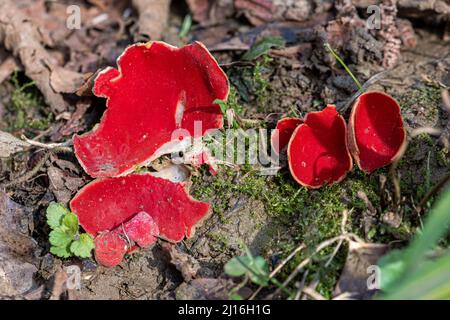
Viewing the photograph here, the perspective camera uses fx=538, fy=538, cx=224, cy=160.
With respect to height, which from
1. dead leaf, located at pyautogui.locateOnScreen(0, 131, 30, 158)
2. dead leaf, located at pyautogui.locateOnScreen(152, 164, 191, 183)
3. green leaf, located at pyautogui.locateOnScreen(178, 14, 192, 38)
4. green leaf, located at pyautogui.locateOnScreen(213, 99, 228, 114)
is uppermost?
green leaf, located at pyautogui.locateOnScreen(213, 99, 228, 114)

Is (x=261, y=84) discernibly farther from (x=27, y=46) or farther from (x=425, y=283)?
(x=425, y=283)

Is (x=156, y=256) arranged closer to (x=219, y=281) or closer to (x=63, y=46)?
(x=219, y=281)

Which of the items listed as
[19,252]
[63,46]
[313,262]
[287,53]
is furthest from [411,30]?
[19,252]

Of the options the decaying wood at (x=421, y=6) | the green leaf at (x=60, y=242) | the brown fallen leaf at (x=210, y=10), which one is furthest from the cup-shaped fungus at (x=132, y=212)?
the decaying wood at (x=421, y=6)

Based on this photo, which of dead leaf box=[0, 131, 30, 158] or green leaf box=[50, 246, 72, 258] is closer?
green leaf box=[50, 246, 72, 258]

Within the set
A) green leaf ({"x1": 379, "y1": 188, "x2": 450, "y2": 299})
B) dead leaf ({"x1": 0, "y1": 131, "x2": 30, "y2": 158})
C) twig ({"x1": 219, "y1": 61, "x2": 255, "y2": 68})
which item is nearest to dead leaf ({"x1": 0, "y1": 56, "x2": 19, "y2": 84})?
dead leaf ({"x1": 0, "y1": 131, "x2": 30, "y2": 158})

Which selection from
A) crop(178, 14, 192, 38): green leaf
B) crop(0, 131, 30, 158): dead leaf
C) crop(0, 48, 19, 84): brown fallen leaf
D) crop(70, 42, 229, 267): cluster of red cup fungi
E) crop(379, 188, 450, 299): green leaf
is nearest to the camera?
crop(379, 188, 450, 299): green leaf

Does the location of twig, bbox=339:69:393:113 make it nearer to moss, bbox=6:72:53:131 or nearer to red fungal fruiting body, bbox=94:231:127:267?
red fungal fruiting body, bbox=94:231:127:267
